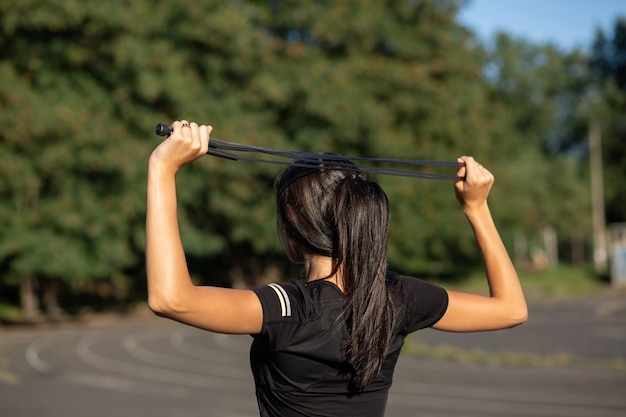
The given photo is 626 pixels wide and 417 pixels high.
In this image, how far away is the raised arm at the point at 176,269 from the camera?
5.32 ft

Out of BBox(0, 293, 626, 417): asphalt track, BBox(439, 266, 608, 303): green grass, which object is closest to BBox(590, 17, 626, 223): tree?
BBox(439, 266, 608, 303): green grass

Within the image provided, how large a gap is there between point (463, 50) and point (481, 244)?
114ft

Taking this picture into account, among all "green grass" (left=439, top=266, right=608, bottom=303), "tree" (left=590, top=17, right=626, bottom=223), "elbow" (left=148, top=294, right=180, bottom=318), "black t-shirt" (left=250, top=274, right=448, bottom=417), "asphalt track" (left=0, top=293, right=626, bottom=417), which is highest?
"tree" (left=590, top=17, right=626, bottom=223)

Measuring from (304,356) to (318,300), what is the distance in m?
0.12

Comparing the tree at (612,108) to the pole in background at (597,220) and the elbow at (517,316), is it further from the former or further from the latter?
the elbow at (517,316)

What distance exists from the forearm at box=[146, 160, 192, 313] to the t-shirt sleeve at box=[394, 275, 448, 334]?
0.57 metres

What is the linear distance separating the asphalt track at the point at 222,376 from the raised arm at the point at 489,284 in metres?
4.12

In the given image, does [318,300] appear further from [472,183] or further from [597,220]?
[597,220]

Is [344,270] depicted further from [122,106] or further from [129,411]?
[122,106]

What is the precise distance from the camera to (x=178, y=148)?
5.64 feet

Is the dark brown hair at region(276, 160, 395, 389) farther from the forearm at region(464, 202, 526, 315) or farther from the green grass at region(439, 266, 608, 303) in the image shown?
the green grass at region(439, 266, 608, 303)

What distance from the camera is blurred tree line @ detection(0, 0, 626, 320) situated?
79.1 feet

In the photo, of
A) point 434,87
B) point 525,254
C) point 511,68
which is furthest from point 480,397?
point 511,68

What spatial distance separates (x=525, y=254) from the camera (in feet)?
163
